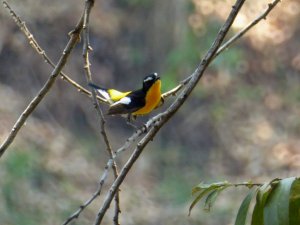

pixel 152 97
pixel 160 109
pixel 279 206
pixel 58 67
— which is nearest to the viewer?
pixel 279 206

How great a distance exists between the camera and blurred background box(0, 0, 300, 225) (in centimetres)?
863

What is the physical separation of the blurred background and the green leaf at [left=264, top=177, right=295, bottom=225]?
6.80 meters

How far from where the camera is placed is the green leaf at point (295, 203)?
1186 millimetres

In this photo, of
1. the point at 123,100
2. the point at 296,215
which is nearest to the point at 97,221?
the point at 296,215

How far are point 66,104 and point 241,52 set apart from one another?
2602 mm

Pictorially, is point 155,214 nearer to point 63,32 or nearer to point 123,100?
point 63,32

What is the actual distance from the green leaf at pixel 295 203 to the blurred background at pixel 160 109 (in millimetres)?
6749

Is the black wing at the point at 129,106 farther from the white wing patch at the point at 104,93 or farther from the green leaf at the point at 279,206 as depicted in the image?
the green leaf at the point at 279,206

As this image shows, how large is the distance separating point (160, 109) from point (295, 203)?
282 inches

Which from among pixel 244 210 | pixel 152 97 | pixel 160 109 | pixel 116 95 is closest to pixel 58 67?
pixel 244 210

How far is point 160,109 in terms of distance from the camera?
27.5 ft

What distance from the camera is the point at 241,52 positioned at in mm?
10516

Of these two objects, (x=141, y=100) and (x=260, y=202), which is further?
(x=141, y=100)

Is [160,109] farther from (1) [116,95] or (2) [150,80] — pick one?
(2) [150,80]
